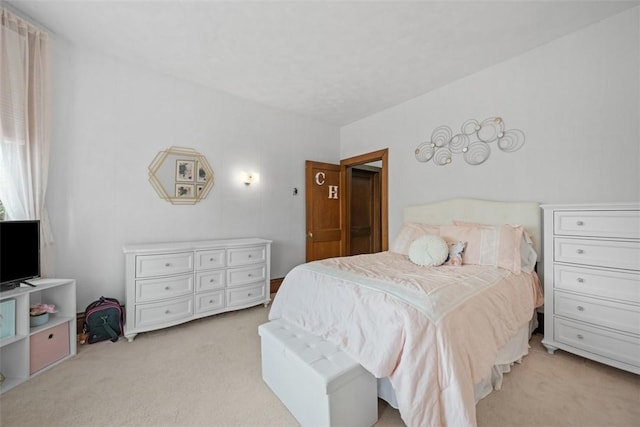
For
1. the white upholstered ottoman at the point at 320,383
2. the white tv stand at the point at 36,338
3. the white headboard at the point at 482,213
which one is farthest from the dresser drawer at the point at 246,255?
the white headboard at the point at 482,213

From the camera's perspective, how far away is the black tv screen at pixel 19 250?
185cm

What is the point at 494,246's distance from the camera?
7.67ft

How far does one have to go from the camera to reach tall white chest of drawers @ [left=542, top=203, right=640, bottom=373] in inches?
71.2

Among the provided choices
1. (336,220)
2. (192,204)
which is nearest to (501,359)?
(336,220)

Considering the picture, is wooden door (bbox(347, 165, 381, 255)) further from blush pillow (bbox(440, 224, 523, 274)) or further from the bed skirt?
the bed skirt

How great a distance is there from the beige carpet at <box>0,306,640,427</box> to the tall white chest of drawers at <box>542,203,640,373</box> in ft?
0.63

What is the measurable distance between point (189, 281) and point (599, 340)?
3.54 m

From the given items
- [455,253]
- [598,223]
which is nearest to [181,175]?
[455,253]

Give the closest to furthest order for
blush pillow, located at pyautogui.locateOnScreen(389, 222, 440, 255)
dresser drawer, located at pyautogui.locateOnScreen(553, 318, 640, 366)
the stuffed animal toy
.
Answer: dresser drawer, located at pyautogui.locateOnScreen(553, 318, 640, 366) → the stuffed animal toy → blush pillow, located at pyautogui.locateOnScreen(389, 222, 440, 255)

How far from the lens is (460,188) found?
3.12 m

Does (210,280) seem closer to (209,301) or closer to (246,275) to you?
(209,301)

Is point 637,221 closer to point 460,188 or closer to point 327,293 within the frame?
point 460,188

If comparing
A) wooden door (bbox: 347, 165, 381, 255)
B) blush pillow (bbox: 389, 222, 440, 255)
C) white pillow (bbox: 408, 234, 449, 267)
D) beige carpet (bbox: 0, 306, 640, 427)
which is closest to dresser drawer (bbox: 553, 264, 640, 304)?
beige carpet (bbox: 0, 306, 640, 427)

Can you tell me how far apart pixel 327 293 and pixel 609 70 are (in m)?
2.93
